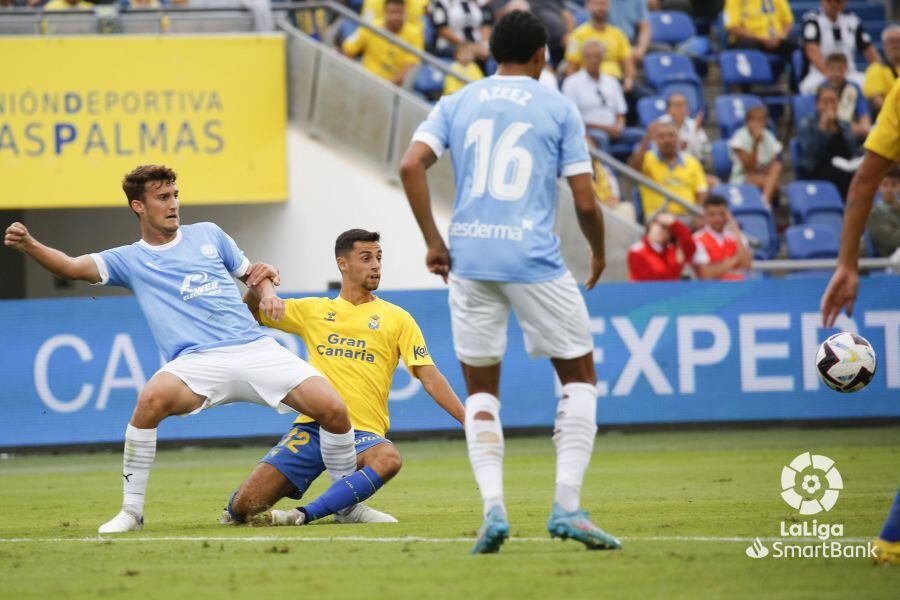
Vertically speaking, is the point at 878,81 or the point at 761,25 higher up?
the point at 761,25

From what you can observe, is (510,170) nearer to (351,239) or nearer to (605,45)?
(351,239)

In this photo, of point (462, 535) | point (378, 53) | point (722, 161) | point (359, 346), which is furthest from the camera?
point (722, 161)

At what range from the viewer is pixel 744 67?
67.3 ft

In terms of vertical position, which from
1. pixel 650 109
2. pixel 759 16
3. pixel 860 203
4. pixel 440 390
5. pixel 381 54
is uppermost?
pixel 759 16

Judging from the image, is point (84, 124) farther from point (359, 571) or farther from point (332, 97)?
point (359, 571)

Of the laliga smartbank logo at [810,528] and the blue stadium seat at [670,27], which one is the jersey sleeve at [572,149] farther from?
the blue stadium seat at [670,27]

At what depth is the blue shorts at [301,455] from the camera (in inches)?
334

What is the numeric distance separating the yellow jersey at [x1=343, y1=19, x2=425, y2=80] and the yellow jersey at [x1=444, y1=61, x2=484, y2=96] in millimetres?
550

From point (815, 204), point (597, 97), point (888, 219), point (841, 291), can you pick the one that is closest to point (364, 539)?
point (841, 291)

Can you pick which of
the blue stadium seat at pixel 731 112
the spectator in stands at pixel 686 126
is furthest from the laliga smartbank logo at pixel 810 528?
the blue stadium seat at pixel 731 112

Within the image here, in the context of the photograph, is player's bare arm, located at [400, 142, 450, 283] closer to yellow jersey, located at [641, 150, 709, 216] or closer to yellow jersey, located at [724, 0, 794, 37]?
yellow jersey, located at [641, 150, 709, 216]

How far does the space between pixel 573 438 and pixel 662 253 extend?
975 centimetres

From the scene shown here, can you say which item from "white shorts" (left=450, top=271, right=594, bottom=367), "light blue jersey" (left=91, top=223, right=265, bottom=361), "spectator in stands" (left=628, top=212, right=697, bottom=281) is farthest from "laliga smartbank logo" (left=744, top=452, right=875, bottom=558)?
"spectator in stands" (left=628, top=212, right=697, bottom=281)

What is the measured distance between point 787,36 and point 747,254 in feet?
20.7
